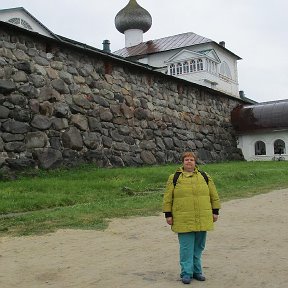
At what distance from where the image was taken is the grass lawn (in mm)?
7238

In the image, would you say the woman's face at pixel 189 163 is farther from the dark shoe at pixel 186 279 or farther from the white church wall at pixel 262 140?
the white church wall at pixel 262 140

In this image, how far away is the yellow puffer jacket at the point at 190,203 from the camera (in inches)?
174

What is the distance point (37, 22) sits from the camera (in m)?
19.0

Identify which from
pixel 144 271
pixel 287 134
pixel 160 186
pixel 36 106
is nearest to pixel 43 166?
pixel 36 106

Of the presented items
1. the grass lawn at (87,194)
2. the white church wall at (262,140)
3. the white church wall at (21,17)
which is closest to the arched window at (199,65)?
the white church wall at (262,140)

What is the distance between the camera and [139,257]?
5188mm

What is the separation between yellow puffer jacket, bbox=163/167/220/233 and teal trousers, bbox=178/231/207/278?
3.8 inches

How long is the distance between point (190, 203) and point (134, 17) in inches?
1411

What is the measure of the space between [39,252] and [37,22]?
1526 cm

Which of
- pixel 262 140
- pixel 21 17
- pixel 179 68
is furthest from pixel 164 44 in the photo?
pixel 21 17

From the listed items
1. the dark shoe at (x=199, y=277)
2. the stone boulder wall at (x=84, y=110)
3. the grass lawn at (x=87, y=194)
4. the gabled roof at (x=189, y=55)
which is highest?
the gabled roof at (x=189, y=55)

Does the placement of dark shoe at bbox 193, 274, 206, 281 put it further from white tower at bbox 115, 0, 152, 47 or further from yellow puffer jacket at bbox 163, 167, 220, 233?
white tower at bbox 115, 0, 152, 47

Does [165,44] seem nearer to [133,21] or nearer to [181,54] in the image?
[181,54]

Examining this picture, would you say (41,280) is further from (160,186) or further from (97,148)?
(97,148)
